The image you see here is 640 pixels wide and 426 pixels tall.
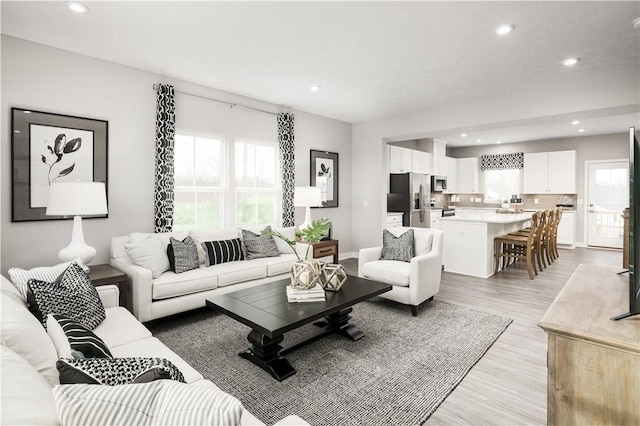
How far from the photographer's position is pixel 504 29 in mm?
2922

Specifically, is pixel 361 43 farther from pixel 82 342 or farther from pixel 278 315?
pixel 82 342

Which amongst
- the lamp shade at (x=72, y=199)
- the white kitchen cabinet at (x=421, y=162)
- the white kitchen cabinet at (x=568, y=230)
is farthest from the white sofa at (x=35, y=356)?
the white kitchen cabinet at (x=568, y=230)

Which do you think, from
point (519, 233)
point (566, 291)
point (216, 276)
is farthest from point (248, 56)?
point (519, 233)

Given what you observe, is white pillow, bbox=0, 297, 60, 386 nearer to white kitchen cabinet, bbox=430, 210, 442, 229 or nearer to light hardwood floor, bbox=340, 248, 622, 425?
light hardwood floor, bbox=340, 248, 622, 425

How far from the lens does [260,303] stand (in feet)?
8.66

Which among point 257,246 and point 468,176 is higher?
point 468,176

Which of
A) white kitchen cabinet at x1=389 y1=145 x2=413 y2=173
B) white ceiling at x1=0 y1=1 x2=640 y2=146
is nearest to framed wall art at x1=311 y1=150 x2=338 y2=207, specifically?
white kitchen cabinet at x1=389 y1=145 x2=413 y2=173

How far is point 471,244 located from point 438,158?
3.75 metres

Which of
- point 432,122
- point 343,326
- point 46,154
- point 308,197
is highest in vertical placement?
point 432,122

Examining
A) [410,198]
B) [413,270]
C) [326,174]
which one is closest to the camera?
[413,270]

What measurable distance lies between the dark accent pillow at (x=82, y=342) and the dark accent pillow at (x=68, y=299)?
0.23 m

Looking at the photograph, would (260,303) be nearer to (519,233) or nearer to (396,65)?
(396,65)

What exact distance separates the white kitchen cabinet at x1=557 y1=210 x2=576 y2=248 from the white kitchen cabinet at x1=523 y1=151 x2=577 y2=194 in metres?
0.57

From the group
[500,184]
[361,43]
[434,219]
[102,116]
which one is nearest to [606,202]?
[500,184]
